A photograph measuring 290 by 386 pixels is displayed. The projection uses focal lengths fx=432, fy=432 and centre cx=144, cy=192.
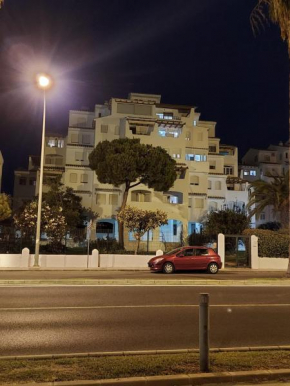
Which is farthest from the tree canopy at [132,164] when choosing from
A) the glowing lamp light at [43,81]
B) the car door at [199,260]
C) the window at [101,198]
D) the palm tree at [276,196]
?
the car door at [199,260]

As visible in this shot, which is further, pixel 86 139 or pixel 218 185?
Result: pixel 218 185

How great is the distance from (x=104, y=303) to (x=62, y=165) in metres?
44.7

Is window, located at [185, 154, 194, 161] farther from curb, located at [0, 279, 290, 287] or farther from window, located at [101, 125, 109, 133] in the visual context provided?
curb, located at [0, 279, 290, 287]

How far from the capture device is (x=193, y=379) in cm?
536

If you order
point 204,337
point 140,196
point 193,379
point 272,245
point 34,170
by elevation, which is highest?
point 34,170

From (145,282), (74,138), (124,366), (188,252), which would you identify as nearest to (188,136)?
(74,138)

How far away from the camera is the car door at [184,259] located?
23.6 meters

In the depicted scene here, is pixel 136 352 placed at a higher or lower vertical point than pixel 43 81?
lower

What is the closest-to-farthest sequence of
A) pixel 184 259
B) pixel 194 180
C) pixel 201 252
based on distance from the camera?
pixel 184 259, pixel 201 252, pixel 194 180

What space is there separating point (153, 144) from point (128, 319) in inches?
1616

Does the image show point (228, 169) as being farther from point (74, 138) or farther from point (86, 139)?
point (74, 138)

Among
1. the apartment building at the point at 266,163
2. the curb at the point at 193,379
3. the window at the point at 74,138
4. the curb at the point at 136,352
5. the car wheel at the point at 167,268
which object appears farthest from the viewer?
the apartment building at the point at 266,163

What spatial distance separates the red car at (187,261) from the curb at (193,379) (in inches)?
708

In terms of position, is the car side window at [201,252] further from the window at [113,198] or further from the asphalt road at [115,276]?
the window at [113,198]
